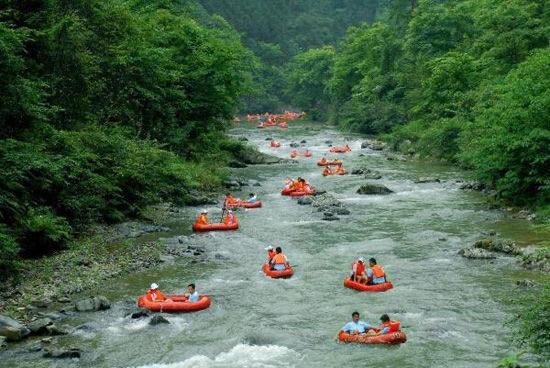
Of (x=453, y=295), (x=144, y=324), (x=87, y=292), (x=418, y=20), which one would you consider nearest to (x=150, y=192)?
(x=87, y=292)

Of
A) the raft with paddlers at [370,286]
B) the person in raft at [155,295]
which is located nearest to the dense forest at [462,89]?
the raft with paddlers at [370,286]

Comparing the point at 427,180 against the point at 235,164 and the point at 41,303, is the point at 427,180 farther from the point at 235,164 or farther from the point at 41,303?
the point at 41,303

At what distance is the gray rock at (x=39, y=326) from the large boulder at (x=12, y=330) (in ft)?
0.40

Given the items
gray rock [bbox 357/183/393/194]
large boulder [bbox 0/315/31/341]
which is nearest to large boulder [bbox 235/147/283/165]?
gray rock [bbox 357/183/393/194]

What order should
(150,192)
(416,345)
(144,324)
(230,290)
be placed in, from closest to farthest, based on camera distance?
(416,345)
(144,324)
(230,290)
(150,192)

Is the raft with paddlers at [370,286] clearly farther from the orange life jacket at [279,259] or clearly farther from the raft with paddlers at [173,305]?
the raft with paddlers at [173,305]

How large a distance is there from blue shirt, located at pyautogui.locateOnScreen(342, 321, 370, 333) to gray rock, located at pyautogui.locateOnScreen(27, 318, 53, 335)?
21.1 feet

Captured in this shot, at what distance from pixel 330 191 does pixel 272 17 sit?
93483 mm

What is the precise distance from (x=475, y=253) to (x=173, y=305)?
9334mm

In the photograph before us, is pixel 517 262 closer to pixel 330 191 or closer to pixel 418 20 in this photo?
pixel 330 191

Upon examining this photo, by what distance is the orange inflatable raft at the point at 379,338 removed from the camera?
43.3ft

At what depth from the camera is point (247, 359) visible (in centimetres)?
1267

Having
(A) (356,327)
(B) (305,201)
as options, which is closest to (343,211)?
(B) (305,201)

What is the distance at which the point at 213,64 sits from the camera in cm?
3438
